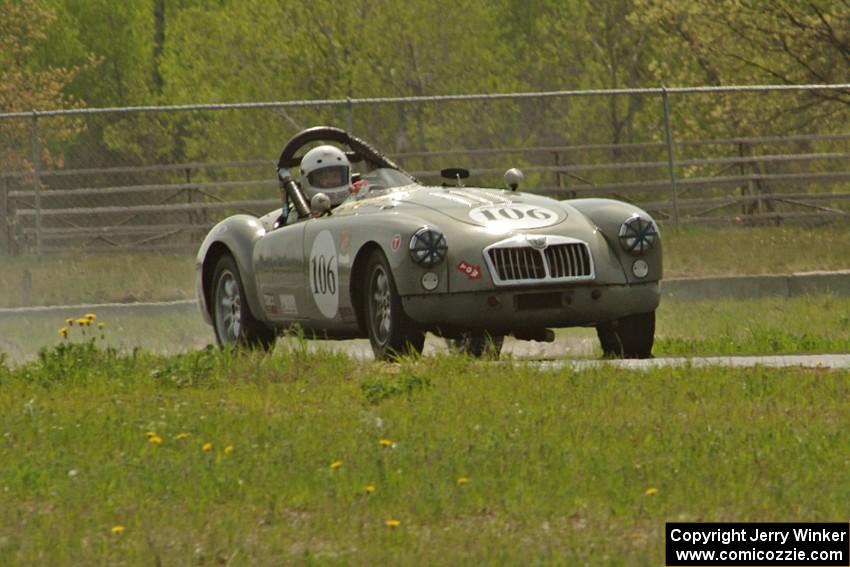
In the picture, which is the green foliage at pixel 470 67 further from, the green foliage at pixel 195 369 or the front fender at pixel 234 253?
the green foliage at pixel 195 369

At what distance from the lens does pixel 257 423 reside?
9.34m

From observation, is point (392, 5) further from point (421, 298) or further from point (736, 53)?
point (421, 298)

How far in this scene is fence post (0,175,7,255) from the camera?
25.4m

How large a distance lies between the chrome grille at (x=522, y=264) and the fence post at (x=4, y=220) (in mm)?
13075

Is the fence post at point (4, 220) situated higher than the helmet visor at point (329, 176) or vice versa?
the helmet visor at point (329, 176)

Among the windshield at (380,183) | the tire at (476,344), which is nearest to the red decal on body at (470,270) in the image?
the tire at (476,344)

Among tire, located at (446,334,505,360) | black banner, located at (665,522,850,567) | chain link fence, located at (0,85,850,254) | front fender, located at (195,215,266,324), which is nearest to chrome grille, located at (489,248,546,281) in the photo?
tire, located at (446,334,505,360)

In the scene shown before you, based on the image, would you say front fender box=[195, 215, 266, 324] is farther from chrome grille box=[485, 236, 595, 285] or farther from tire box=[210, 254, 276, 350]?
chrome grille box=[485, 236, 595, 285]

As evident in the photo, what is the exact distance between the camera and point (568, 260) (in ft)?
42.0

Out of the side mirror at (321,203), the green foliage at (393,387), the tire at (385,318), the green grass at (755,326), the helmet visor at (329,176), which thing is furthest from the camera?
the helmet visor at (329,176)

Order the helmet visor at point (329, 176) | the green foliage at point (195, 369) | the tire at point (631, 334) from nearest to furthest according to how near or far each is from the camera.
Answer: the green foliage at point (195, 369) < the tire at point (631, 334) < the helmet visor at point (329, 176)

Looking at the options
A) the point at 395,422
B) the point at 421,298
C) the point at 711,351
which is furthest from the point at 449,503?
the point at 711,351

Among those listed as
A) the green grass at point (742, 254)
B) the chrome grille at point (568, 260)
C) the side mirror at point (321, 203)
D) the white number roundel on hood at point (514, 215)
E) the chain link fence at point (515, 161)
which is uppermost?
the side mirror at point (321, 203)

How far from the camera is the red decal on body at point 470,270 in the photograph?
12609 millimetres
